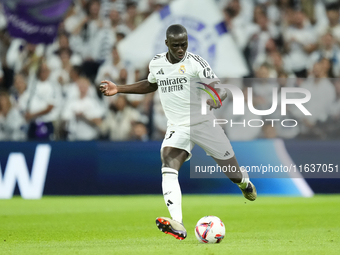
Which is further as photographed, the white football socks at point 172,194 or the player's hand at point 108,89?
the player's hand at point 108,89

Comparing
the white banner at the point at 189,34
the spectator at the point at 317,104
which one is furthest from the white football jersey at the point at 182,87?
the white banner at the point at 189,34

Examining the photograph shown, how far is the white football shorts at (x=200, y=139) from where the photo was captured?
7.53 metres

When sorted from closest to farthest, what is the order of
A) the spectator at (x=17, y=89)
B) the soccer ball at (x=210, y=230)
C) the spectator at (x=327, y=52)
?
1. the soccer ball at (x=210, y=230)
2. the spectator at (x=17, y=89)
3. the spectator at (x=327, y=52)

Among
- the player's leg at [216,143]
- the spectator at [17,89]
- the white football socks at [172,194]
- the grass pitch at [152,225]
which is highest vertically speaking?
the spectator at [17,89]

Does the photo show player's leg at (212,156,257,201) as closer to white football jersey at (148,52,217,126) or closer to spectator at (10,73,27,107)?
white football jersey at (148,52,217,126)

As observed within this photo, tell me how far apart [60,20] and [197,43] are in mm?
3432

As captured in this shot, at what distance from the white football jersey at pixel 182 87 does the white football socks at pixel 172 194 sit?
2.42ft

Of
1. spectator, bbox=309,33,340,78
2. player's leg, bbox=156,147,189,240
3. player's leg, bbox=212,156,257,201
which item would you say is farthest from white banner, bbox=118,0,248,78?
player's leg, bbox=156,147,189,240

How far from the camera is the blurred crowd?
1423cm

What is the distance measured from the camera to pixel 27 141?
1449cm

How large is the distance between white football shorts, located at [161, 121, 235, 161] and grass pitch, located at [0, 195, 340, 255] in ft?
3.65

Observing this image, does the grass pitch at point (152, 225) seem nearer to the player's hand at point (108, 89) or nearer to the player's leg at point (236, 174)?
the player's leg at point (236, 174)

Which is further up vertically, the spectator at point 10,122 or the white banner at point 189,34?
the white banner at point 189,34

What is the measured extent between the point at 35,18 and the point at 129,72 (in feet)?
8.65
